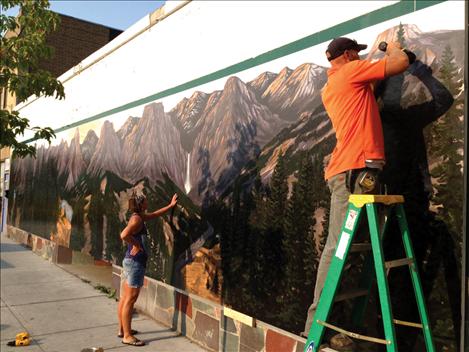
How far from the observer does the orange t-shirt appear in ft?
9.18

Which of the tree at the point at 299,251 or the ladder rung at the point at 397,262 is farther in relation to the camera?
the tree at the point at 299,251

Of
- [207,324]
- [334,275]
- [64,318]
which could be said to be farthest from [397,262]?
[64,318]

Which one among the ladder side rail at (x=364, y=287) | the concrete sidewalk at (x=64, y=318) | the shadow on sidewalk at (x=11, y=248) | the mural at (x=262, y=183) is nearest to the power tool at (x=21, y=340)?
the concrete sidewalk at (x=64, y=318)

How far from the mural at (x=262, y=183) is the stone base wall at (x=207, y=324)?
122 millimetres

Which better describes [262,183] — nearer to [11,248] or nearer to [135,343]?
[135,343]

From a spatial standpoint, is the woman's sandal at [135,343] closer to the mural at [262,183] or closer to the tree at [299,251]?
the mural at [262,183]

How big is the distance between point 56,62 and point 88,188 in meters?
13.7

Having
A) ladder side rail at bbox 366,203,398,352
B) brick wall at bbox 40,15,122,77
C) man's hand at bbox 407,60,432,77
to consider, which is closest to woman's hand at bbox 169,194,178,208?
man's hand at bbox 407,60,432,77

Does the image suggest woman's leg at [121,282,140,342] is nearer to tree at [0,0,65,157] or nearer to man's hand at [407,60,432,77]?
tree at [0,0,65,157]

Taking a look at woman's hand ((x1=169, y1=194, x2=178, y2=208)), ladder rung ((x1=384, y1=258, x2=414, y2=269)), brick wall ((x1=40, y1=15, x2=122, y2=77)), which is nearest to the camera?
ladder rung ((x1=384, y1=258, x2=414, y2=269))

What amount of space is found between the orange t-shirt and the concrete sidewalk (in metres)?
3.18

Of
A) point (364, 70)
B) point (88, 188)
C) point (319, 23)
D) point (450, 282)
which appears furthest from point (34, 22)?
point (450, 282)

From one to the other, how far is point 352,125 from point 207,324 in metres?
3.08

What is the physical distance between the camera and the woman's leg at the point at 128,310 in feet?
17.3
